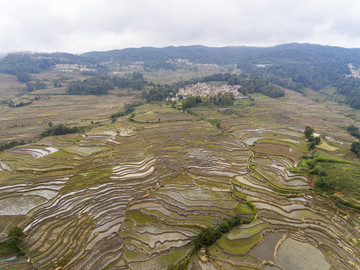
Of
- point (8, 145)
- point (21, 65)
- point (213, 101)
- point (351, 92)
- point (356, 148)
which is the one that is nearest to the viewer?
point (356, 148)

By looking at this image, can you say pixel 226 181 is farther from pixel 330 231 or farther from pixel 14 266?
pixel 14 266

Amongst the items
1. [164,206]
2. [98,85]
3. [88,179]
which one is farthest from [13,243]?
[98,85]

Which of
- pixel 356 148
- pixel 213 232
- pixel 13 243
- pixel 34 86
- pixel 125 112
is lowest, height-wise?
pixel 13 243

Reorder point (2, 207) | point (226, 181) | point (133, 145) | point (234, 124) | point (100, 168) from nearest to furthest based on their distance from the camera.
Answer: point (2, 207) < point (226, 181) < point (100, 168) < point (133, 145) < point (234, 124)

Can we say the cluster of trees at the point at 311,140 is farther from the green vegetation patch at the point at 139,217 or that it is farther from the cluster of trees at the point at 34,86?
the cluster of trees at the point at 34,86

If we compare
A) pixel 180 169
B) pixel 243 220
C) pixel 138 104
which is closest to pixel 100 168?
pixel 180 169

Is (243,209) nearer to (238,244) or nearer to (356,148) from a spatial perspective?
(238,244)

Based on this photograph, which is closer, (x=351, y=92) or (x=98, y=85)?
(x=351, y=92)
